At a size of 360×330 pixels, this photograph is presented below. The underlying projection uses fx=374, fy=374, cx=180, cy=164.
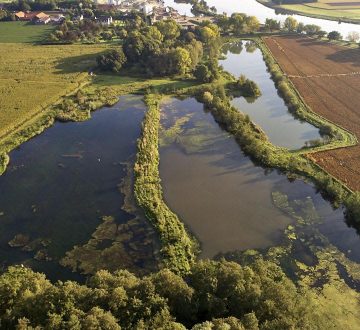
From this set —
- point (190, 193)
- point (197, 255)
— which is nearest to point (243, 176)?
point (190, 193)

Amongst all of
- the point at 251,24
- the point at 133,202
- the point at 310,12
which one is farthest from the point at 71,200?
the point at 310,12

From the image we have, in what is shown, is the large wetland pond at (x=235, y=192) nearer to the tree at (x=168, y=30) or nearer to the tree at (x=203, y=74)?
the tree at (x=203, y=74)

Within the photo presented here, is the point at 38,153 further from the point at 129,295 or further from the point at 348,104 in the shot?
the point at 348,104

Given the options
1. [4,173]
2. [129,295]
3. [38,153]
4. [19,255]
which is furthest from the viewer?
[38,153]

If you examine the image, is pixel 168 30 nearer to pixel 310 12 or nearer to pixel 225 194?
pixel 225 194

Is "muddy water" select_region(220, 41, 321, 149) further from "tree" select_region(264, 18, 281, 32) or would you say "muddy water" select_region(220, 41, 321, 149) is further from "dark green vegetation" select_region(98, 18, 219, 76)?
"tree" select_region(264, 18, 281, 32)

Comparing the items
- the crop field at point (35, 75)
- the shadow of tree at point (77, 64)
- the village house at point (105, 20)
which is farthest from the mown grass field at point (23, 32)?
the shadow of tree at point (77, 64)

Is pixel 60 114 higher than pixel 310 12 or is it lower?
lower
